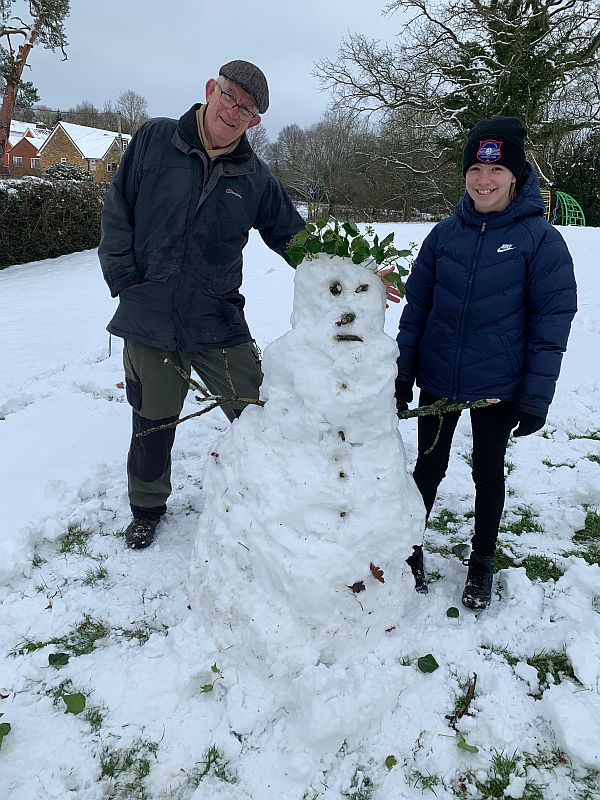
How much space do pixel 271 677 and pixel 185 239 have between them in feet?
5.85

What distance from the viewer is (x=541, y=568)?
2707 millimetres

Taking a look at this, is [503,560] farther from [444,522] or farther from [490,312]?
[490,312]

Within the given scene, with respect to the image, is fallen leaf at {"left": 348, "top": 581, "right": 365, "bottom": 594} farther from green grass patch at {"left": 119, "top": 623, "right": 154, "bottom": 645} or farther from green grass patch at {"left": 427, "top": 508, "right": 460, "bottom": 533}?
green grass patch at {"left": 427, "top": 508, "right": 460, "bottom": 533}

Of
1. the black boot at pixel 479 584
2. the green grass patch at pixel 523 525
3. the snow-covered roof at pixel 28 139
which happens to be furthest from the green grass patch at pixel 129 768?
the snow-covered roof at pixel 28 139

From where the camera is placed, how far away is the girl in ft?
6.75

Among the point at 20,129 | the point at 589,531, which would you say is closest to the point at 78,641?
the point at 589,531

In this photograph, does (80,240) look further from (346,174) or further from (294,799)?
(294,799)

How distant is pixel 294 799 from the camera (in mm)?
1721

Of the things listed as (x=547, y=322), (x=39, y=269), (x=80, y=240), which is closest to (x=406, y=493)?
(x=547, y=322)

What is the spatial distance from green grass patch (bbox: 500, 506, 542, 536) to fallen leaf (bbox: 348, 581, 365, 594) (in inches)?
54.3

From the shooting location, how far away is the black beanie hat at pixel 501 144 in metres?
2.02

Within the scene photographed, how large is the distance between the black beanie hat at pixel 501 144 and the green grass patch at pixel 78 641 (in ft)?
7.70

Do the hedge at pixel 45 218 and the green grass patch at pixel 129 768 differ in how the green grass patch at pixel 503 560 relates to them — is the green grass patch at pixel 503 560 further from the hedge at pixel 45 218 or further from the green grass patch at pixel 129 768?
the hedge at pixel 45 218

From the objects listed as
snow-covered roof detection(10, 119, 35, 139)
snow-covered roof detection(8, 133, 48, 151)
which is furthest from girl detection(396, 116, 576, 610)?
snow-covered roof detection(10, 119, 35, 139)
